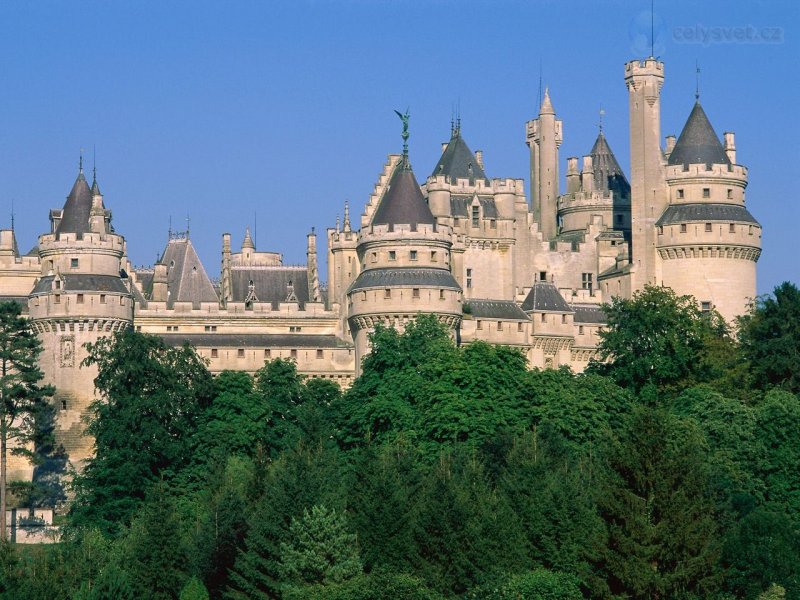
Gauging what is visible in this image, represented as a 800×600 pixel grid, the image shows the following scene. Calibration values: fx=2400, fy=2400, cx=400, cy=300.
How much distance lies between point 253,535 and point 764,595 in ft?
50.2

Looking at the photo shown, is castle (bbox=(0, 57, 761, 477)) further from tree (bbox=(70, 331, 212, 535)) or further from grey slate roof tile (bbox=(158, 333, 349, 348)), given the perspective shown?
tree (bbox=(70, 331, 212, 535))

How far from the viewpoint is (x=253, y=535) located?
7062cm

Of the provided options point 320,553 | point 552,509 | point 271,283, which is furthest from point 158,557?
point 271,283

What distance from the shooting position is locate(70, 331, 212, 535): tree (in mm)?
88375

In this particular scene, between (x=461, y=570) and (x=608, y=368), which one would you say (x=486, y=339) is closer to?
(x=608, y=368)

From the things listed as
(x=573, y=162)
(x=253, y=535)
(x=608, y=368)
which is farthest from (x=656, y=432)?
(x=573, y=162)

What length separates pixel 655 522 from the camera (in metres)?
64.3

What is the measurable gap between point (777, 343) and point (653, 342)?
742 centimetres

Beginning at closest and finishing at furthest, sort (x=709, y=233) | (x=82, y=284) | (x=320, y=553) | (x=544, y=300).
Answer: (x=320, y=553) → (x=82, y=284) → (x=544, y=300) → (x=709, y=233)

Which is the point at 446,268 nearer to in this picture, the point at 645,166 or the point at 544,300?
the point at 544,300

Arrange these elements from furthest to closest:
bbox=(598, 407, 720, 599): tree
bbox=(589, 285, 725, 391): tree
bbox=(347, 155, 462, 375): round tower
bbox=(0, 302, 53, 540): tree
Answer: bbox=(347, 155, 462, 375): round tower → bbox=(589, 285, 725, 391): tree → bbox=(0, 302, 53, 540): tree → bbox=(598, 407, 720, 599): tree

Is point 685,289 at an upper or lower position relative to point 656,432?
upper

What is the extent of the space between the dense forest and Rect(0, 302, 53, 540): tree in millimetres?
2482

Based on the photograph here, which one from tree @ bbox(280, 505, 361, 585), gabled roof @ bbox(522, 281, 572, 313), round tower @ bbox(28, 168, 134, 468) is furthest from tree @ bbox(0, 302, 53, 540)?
tree @ bbox(280, 505, 361, 585)
